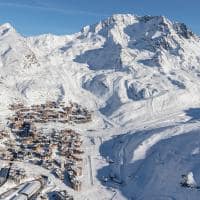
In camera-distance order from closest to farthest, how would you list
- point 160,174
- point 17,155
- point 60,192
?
point 60,192 → point 160,174 → point 17,155

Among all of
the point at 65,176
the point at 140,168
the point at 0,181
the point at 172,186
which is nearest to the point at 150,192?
the point at 172,186

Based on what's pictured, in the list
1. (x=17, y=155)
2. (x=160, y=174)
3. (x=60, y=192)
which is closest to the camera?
(x=60, y=192)

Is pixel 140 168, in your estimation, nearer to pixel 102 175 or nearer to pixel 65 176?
pixel 102 175

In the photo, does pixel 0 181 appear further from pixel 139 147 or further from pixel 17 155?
pixel 139 147

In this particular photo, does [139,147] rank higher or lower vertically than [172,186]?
higher

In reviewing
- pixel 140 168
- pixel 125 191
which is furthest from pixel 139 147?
pixel 125 191

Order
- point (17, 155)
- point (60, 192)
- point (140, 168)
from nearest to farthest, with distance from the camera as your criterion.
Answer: point (60, 192)
point (140, 168)
point (17, 155)

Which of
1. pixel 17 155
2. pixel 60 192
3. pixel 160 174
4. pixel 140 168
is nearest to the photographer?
pixel 60 192

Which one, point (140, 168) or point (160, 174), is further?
point (140, 168)

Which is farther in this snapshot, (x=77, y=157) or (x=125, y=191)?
(x=77, y=157)
